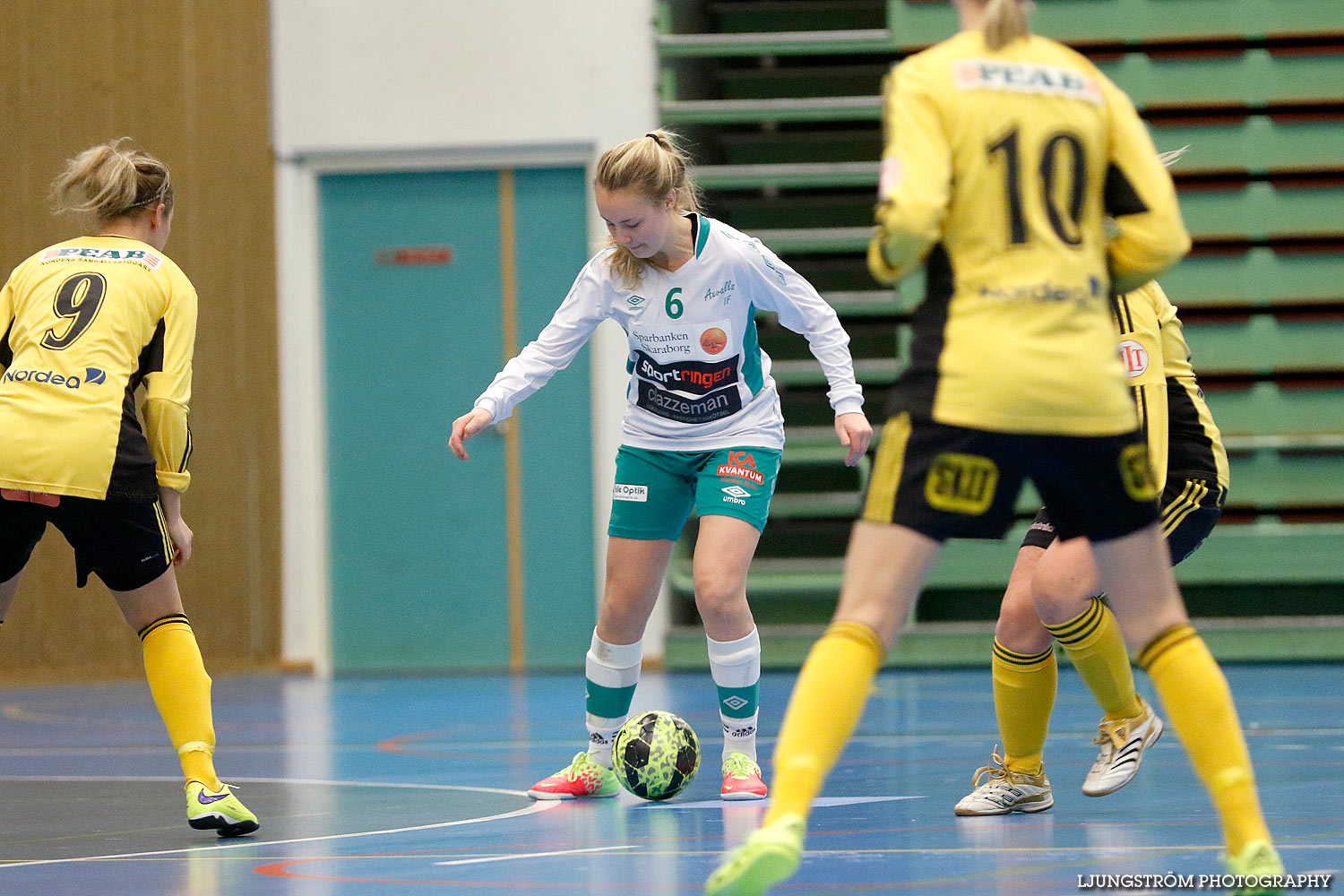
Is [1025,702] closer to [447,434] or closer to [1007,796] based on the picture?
[1007,796]

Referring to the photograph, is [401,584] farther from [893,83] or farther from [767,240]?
[893,83]

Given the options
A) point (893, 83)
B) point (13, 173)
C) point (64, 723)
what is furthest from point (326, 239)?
point (893, 83)

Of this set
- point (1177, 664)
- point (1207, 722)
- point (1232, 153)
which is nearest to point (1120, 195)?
point (1177, 664)

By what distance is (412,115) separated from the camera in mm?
9836

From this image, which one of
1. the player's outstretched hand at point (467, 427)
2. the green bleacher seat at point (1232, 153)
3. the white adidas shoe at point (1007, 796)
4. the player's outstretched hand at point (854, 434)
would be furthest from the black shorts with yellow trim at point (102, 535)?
the green bleacher seat at point (1232, 153)

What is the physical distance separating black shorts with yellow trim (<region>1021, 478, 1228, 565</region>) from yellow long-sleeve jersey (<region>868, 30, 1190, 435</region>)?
1388 mm

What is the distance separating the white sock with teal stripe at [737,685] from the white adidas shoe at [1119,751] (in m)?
0.96

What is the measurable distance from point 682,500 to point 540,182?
228 inches

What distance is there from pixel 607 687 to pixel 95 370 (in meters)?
1.72

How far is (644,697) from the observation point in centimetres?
756

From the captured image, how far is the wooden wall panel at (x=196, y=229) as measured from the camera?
9.44 m

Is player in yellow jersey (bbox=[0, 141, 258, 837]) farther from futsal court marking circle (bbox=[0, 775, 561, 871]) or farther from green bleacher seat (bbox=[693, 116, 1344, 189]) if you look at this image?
green bleacher seat (bbox=[693, 116, 1344, 189])

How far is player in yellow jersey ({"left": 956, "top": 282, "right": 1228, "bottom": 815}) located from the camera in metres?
3.89

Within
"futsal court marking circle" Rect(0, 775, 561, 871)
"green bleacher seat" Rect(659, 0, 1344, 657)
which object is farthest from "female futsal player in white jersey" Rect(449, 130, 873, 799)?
"green bleacher seat" Rect(659, 0, 1344, 657)
